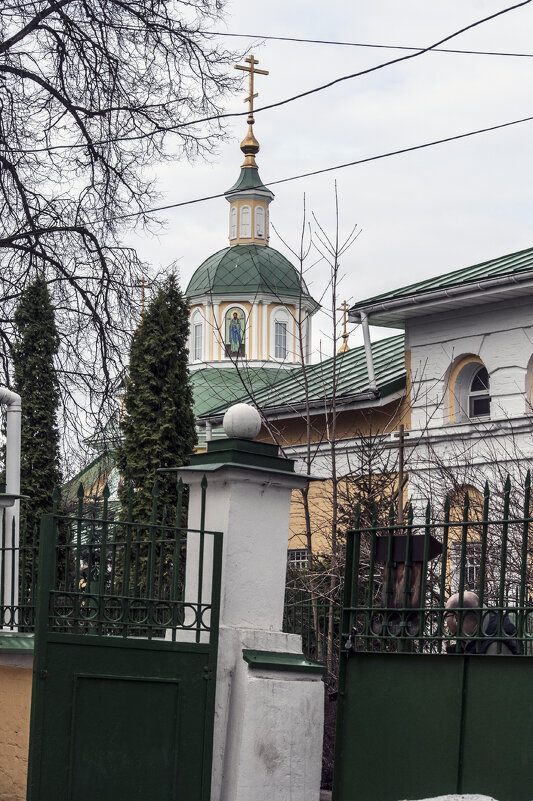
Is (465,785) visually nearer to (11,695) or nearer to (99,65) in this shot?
(11,695)

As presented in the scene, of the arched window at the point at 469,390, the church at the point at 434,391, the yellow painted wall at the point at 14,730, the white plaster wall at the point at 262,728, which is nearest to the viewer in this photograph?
the white plaster wall at the point at 262,728

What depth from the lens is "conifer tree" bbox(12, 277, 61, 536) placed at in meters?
17.5

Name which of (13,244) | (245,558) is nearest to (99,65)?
(13,244)

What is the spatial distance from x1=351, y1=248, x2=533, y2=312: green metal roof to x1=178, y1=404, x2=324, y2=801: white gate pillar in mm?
11813

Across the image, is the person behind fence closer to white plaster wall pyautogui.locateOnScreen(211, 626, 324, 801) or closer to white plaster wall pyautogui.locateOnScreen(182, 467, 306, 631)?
white plaster wall pyautogui.locateOnScreen(211, 626, 324, 801)

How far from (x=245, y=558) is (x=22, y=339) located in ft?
32.7

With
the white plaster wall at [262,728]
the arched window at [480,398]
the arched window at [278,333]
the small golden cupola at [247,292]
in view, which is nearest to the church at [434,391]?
the arched window at [480,398]

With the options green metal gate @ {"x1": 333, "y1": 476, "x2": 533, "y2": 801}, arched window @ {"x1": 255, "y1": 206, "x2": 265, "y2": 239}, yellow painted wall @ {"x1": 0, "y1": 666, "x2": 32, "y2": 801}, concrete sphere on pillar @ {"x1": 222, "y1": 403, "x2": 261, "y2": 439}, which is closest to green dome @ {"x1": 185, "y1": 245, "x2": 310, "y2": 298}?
arched window @ {"x1": 255, "y1": 206, "x2": 265, "y2": 239}

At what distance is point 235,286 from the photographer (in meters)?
48.7

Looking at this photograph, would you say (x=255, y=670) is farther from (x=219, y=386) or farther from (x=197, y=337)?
(x=197, y=337)

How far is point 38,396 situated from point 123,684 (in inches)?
Answer: 431

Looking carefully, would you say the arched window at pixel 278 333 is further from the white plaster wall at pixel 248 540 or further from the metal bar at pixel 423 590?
the metal bar at pixel 423 590

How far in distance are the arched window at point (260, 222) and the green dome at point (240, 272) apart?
65cm

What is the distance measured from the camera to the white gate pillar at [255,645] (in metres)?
7.71
